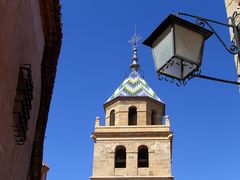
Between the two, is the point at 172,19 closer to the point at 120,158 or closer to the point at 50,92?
the point at 50,92

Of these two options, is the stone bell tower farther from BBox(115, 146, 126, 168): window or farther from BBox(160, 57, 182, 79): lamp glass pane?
BBox(160, 57, 182, 79): lamp glass pane

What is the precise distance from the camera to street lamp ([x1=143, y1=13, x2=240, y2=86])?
13.6 ft

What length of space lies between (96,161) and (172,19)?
949 inches

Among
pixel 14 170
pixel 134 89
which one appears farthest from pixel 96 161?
pixel 14 170

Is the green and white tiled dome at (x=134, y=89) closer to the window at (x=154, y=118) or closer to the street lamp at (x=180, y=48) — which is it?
the window at (x=154, y=118)

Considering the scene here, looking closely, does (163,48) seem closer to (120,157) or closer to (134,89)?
(120,157)

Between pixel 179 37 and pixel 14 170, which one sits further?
pixel 14 170

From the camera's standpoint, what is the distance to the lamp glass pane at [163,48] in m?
4.16

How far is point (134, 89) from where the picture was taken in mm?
31781

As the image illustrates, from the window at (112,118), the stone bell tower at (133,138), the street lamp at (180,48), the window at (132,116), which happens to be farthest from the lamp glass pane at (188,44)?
the window at (112,118)

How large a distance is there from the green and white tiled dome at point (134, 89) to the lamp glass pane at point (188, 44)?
26410 millimetres

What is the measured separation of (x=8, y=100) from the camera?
5.74 metres

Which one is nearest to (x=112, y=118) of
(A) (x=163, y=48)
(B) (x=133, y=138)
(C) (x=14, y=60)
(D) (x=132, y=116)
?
(D) (x=132, y=116)

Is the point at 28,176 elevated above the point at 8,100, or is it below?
below
